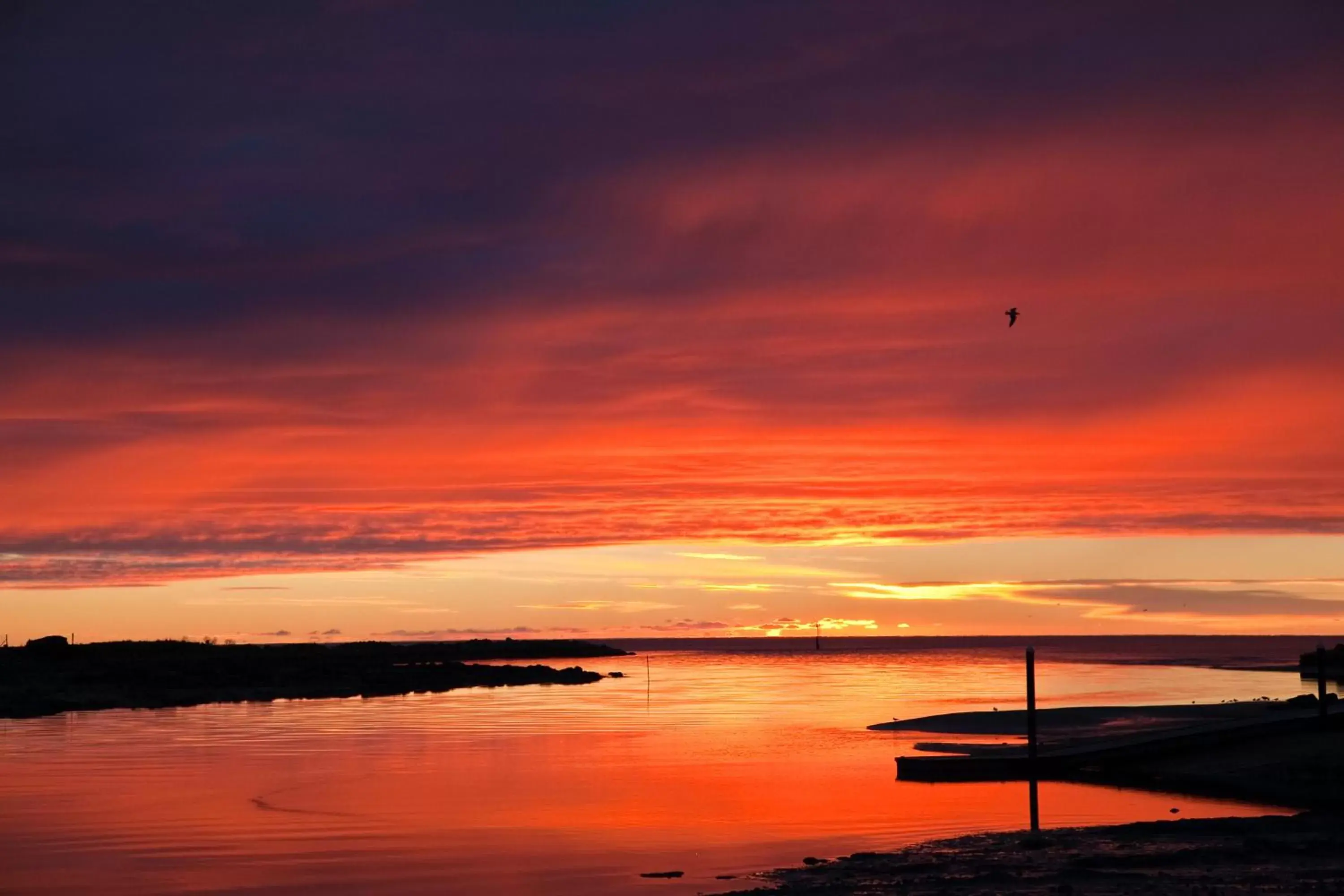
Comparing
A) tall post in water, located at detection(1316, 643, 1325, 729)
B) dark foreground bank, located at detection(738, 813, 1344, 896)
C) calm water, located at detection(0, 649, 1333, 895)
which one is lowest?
calm water, located at detection(0, 649, 1333, 895)

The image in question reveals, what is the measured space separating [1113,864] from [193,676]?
75165 mm

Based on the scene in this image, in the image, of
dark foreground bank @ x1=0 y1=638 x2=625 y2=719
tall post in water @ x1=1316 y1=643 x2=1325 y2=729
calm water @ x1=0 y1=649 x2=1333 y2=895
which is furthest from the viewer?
dark foreground bank @ x1=0 y1=638 x2=625 y2=719

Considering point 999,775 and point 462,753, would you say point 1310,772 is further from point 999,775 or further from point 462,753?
point 462,753

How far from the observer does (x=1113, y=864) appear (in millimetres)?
24062

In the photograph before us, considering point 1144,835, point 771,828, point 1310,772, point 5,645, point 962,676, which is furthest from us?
point 5,645

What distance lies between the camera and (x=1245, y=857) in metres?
24.2

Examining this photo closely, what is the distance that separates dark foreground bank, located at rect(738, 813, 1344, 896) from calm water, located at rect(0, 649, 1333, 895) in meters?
2.23

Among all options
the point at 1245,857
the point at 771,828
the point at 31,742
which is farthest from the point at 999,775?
the point at 31,742

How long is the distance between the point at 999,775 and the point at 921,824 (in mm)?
8256

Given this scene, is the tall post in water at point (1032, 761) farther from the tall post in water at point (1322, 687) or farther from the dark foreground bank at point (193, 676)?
the dark foreground bank at point (193, 676)

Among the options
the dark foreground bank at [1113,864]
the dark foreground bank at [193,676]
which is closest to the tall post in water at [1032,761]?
the dark foreground bank at [1113,864]

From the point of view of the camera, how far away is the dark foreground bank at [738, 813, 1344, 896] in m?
21.8

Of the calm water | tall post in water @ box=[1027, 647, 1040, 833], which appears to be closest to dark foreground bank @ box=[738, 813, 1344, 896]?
the calm water

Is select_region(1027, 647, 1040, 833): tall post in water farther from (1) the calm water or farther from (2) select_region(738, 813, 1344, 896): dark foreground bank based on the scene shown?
(2) select_region(738, 813, 1344, 896): dark foreground bank
